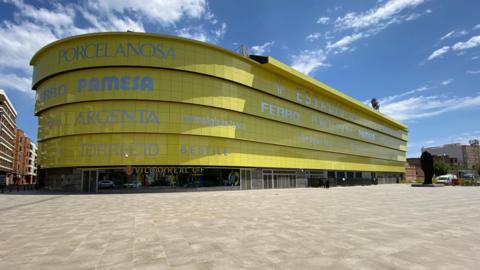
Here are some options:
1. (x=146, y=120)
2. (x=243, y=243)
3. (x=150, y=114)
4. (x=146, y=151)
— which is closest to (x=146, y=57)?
(x=150, y=114)

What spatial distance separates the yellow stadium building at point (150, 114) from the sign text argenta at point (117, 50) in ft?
0.40

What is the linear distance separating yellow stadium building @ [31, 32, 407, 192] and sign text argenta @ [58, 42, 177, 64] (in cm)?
12

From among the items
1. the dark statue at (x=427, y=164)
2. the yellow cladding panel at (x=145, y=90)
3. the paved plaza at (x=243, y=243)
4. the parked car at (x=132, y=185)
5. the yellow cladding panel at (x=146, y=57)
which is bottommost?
the paved plaza at (x=243, y=243)

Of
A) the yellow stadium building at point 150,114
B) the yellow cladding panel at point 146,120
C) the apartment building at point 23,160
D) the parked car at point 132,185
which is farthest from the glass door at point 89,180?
the apartment building at point 23,160

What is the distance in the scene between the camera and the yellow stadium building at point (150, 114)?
36406 millimetres

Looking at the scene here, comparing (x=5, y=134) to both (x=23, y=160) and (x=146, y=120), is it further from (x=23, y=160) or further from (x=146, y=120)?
(x=146, y=120)

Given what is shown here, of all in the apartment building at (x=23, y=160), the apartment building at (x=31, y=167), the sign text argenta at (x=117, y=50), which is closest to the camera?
the sign text argenta at (x=117, y=50)

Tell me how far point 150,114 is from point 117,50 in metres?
8.90

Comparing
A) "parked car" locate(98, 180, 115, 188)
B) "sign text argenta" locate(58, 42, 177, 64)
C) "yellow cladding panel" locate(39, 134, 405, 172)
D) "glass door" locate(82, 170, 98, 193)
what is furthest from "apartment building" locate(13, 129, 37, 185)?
"sign text argenta" locate(58, 42, 177, 64)

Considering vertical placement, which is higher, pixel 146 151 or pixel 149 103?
pixel 149 103

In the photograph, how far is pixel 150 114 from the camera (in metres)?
36.9

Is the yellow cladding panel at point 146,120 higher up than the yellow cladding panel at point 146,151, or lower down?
higher up

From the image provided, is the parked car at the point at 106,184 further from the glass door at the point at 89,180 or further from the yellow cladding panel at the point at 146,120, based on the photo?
the yellow cladding panel at the point at 146,120

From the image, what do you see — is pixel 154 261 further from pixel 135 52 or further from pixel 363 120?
pixel 363 120
